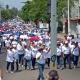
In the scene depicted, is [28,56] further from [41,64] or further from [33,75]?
[41,64]

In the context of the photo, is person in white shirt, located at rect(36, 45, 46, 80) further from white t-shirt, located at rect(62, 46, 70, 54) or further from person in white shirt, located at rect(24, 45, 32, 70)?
white t-shirt, located at rect(62, 46, 70, 54)

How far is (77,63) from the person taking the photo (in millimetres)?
28641

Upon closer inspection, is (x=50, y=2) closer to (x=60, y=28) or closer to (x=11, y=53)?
(x=11, y=53)

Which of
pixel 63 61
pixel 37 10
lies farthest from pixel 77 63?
pixel 37 10

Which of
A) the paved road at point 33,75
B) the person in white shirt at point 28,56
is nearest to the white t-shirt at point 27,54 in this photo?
the person in white shirt at point 28,56

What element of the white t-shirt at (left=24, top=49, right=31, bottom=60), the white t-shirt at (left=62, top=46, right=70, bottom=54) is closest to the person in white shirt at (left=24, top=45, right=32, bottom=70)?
the white t-shirt at (left=24, top=49, right=31, bottom=60)

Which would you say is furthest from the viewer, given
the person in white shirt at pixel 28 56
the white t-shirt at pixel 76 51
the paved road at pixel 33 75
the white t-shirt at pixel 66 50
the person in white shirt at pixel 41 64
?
the white t-shirt at pixel 76 51

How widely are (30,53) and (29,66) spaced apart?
2.79 feet

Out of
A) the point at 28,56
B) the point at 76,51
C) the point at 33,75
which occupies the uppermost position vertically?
the point at 76,51

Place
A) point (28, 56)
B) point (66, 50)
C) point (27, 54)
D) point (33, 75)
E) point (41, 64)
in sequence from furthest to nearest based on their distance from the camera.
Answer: point (66, 50) → point (27, 54) → point (28, 56) → point (33, 75) → point (41, 64)

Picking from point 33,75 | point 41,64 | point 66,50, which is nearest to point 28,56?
point 66,50

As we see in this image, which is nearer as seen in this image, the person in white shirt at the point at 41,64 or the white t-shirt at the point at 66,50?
the person in white shirt at the point at 41,64

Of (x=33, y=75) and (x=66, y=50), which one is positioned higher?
(x=66, y=50)

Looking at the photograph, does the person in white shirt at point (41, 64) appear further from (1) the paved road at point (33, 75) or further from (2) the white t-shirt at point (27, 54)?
(2) the white t-shirt at point (27, 54)
